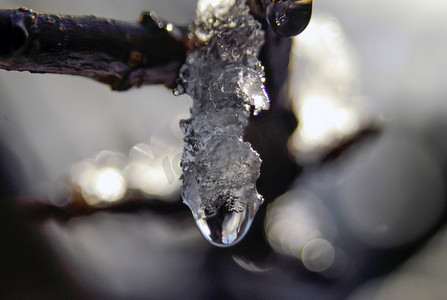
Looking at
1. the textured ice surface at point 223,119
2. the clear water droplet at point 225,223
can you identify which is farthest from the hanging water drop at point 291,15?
the clear water droplet at point 225,223

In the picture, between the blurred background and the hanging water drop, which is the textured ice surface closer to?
the hanging water drop

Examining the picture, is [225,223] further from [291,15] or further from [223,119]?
[291,15]

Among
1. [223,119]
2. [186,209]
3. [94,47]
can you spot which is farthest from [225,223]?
[186,209]

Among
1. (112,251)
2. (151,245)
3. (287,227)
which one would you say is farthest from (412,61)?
(112,251)

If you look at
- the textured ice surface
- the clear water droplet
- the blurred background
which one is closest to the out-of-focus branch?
the textured ice surface

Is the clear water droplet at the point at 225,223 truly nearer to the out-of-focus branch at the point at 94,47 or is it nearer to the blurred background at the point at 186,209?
the out-of-focus branch at the point at 94,47

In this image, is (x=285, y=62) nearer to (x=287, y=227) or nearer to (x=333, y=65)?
(x=333, y=65)
